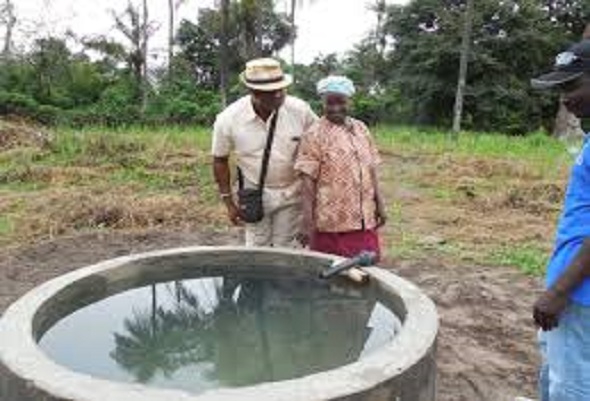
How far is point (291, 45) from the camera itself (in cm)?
2370

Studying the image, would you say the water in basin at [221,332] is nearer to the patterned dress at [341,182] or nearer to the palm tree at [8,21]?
the patterned dress at [341,182]

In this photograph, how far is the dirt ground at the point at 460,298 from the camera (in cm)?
400

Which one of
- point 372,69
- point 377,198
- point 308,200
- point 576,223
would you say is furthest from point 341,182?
point 372,69

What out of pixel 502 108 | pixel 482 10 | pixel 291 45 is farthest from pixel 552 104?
pixel 291 45

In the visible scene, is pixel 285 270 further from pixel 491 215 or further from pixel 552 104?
pixel 552 104

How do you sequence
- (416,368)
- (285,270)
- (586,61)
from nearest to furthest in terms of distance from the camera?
1. (586,61)
2. (416,368)
3. (285,270)

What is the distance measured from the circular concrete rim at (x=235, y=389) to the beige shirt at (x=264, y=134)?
1223mm

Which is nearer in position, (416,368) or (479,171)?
(416,368)

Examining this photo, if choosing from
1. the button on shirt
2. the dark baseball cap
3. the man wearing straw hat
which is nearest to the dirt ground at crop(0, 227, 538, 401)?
the button on shirt

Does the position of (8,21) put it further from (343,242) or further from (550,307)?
(550,307)

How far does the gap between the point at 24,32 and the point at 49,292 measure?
20003mm

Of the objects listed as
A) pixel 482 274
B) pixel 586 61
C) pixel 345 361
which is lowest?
pixel 482 274

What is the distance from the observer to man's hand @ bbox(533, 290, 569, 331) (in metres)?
2.39

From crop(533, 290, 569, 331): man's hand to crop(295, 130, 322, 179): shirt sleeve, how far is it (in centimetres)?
154
